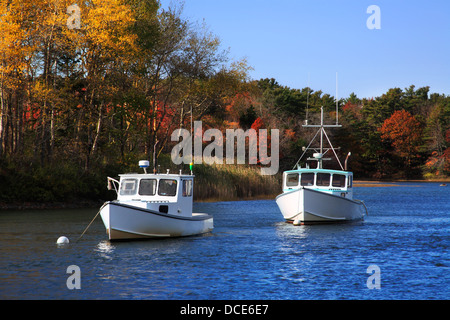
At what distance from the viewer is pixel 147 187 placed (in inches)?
1128

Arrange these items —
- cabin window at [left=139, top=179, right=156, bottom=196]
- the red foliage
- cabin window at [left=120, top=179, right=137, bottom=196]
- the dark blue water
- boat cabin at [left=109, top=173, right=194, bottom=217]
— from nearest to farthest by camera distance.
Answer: the dark blue water, boat cabin at [left=109, top=173, right=194, bottom=217], cabin window at [left=139, top=179, right=156, bottom=196], cabin window at [left=120, top=179, right=137, bottom=196], the red foliage

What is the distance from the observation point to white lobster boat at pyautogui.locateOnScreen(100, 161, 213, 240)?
26.8 m

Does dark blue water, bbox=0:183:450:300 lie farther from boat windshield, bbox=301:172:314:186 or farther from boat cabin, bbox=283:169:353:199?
boat windshield, bbox=301:172:314:186

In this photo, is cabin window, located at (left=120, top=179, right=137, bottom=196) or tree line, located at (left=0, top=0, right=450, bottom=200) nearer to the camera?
cabin window, located at (left=120, top=179, right=137, bottom=196)

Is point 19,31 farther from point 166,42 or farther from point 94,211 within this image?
point 166,42

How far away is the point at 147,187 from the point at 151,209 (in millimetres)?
1456

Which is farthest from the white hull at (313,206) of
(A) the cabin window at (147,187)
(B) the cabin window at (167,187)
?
(A) the cabin window at (147,187)

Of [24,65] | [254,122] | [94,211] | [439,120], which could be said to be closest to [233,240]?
Result: [94,211]

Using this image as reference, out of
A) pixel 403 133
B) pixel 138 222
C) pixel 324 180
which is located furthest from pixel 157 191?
pixel 403 133

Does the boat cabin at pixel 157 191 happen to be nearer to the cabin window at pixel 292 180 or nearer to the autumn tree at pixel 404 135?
the cabin window at pixel 292 180

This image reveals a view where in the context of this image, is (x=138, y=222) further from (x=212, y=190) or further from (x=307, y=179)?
(x=212, y=190)

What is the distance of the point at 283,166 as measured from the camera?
8119 centimetres

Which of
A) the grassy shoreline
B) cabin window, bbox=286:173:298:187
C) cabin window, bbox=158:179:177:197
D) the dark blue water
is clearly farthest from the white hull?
the grassy shoreline

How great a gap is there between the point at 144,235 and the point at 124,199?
2.05m
